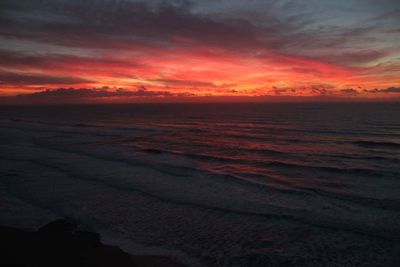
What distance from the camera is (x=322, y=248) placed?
9742 mm

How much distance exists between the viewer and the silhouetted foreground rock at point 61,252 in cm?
750

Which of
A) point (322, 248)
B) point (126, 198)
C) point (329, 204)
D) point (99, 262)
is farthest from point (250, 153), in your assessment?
Answer: point (99, 262)

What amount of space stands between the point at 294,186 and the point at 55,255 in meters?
13.4

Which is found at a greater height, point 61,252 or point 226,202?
point 61,252

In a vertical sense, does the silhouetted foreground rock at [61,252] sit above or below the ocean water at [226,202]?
above

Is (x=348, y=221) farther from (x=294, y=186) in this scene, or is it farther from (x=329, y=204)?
(x=294, y=186)

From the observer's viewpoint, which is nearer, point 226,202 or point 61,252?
point 61,252

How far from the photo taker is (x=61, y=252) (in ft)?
26.2

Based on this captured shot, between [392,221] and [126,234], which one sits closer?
[126,234]

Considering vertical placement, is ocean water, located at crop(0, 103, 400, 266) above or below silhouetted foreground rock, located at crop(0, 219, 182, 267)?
below

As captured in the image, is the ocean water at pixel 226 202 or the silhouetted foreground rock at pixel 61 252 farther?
the ocean water at pixel 226 202

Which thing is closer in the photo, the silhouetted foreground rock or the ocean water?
the silhouetted foreground rock

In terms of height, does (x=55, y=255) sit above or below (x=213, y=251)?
above

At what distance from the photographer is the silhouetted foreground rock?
295 inches
